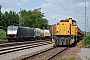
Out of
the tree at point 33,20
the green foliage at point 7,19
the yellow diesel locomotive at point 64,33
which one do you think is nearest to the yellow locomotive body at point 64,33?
the yellow diesel locomotive at point 64,33

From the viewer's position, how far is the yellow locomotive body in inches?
1050

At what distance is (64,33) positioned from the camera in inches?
1086

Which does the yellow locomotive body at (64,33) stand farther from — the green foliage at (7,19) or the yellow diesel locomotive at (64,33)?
the green foliage at (7,19)

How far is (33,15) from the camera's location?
106 m

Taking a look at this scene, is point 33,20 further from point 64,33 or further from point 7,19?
point 64,33

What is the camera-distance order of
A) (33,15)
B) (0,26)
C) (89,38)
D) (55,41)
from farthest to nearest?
(33,15)
(0,26)
(89,38)
(55,41)

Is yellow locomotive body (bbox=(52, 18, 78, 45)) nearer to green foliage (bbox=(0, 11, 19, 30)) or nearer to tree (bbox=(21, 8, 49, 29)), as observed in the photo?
green foliage (bbox=(0, 11, 19, 30))

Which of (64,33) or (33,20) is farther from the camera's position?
(33,20)

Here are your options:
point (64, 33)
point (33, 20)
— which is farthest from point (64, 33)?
point (33, 20)

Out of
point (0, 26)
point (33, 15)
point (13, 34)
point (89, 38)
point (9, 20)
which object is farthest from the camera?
point (33, 15)

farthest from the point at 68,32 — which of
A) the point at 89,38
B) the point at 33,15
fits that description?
the point at 33,15

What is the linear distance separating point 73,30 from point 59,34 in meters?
1.83

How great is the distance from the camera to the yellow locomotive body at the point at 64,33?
26672mm

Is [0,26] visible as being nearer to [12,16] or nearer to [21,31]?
[12,16]
